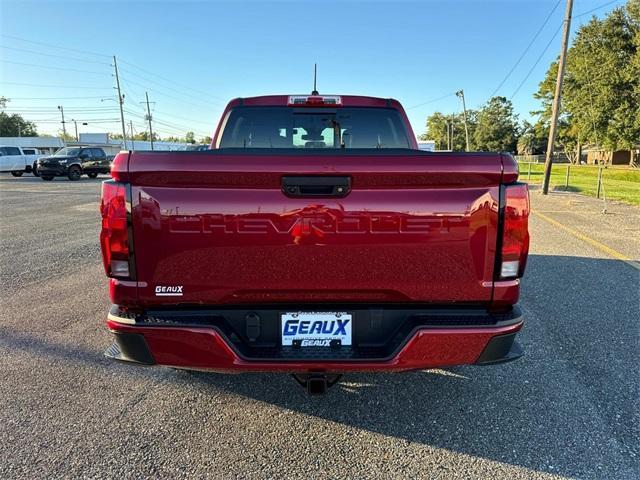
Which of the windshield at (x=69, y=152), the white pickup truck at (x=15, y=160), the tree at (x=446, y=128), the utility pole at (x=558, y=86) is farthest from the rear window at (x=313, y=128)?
the tree at (x=446, y=128)

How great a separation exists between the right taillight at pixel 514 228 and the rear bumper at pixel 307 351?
30 centimetres

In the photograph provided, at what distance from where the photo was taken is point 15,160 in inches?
1140

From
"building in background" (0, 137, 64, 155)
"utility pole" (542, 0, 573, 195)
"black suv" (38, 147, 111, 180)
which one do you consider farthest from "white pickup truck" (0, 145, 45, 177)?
"building in background" (0, 137, 64, 155)

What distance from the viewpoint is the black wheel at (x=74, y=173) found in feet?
85.3

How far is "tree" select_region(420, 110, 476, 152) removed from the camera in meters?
94.4

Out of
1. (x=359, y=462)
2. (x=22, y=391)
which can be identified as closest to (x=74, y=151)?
(x=22, y=391)

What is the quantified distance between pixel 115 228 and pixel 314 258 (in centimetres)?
96

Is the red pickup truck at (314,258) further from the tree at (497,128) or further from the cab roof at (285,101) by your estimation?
the tree at (497,128)

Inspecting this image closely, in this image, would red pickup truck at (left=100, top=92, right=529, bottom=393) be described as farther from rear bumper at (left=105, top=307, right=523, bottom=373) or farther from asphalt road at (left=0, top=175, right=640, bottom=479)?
asphalt road at (left=0, top=175, right=640, bottom=479)

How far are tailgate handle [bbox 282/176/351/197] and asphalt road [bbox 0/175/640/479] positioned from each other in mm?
1443

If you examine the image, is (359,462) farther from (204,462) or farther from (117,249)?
(117,249)

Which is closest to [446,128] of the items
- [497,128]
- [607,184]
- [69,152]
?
[497,128]

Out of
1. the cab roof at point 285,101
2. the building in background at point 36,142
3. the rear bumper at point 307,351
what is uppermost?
the building in background at point 36,142

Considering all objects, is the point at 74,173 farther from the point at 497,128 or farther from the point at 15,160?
the point at 497,128
